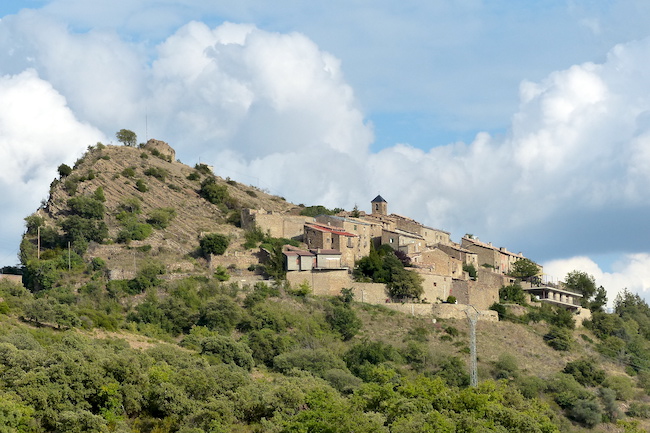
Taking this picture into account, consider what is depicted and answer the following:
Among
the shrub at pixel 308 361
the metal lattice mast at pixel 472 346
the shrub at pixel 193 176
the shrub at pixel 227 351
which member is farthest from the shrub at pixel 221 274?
the shrub at pixel 193 176

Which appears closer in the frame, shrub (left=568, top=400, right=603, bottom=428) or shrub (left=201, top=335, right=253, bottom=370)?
shrub (left=201, top=335, right=253, bottom=370)

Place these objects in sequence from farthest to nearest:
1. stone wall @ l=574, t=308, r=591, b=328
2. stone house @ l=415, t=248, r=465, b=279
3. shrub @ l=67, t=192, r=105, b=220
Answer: stone wall @ l=574, t=308, r=591, b=328
stone house @ l=415, t=248, r=465, b=279
shrub @ l=67, t=192, r=105, b=220

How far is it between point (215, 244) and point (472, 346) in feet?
63.7

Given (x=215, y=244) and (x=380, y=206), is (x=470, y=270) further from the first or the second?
(x=215, y=244)

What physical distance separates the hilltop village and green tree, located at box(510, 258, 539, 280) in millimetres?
1273

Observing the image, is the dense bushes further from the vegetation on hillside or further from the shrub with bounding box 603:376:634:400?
the shrub with bounding box 603:376:634:400

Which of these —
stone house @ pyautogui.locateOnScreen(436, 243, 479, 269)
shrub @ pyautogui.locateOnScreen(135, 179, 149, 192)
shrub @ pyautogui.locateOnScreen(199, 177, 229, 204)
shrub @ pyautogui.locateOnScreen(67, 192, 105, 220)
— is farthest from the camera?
shrub @ pyautogui.locateOnScreen(199, 177, 229, 204)

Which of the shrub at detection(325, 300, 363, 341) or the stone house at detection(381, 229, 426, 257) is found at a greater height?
the stone house at detection(381, 229, 426, 257)

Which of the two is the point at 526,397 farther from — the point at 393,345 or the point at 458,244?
the point at 458,244

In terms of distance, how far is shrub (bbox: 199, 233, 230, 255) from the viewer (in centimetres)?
7229

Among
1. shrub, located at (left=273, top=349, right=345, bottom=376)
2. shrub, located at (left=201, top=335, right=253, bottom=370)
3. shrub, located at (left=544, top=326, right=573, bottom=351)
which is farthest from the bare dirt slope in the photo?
shrub, located at (left=544, top=326, right=573, bottom=351)

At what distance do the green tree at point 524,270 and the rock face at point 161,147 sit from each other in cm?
3106

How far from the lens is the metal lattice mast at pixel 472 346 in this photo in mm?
59500

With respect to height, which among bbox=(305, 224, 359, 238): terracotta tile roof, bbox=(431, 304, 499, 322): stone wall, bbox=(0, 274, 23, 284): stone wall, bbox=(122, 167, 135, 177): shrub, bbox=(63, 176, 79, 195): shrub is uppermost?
bbox=(122, 167, 135, 177): shrub
